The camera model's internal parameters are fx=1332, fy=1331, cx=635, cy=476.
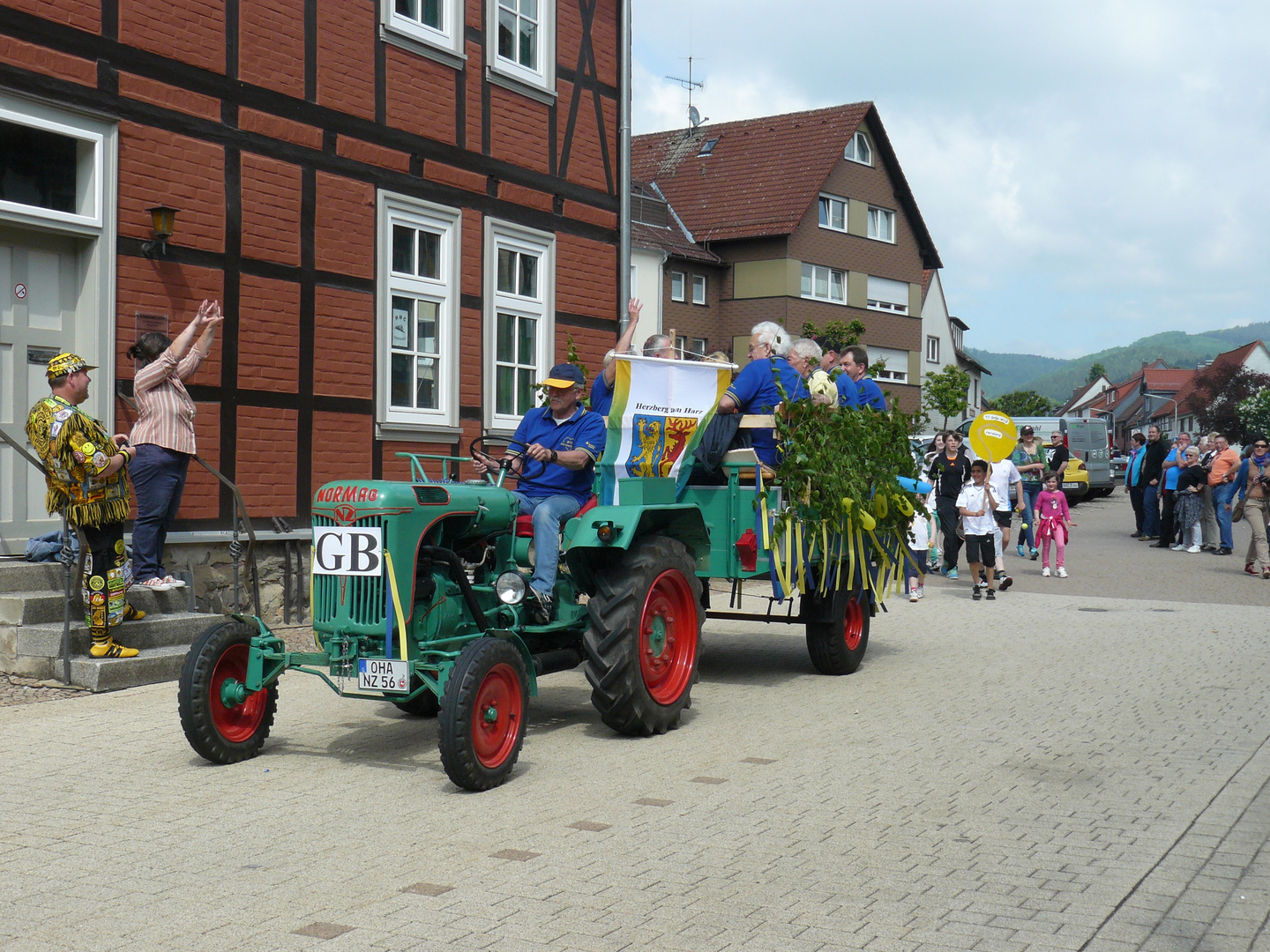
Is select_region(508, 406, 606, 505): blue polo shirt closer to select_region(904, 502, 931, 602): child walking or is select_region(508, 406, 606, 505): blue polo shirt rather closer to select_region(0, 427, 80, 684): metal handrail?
select_region(0, 427, 80, 684): metal handrail

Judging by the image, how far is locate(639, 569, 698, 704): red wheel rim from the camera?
7270 mm

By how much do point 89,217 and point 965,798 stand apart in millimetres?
7610

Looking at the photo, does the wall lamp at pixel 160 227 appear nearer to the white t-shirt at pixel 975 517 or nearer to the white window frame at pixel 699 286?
the white t-shirt at pixel 975 517

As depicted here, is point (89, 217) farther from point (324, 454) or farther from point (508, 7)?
point (508, 7)

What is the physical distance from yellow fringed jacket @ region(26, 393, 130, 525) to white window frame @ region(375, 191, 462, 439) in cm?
442

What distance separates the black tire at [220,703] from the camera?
613cm

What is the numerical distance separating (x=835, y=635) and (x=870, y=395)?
1.83 metres

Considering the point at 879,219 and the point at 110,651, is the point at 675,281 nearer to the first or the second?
the point at 879,219

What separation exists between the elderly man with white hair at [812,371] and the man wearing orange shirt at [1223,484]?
1421cm

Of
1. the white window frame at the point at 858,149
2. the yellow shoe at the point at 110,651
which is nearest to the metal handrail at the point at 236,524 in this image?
the yellow shoe at the point at 110,651

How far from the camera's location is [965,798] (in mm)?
5840

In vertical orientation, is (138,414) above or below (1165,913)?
above

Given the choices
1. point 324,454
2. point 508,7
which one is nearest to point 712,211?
point 508,7

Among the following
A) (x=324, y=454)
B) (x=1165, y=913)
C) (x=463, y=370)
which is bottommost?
(x=1165, y=913)
